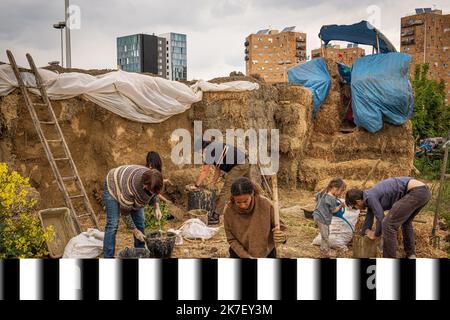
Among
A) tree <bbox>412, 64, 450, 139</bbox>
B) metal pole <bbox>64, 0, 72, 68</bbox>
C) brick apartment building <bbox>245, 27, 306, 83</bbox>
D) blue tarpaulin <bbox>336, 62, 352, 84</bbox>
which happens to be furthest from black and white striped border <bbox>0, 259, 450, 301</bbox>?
tree <bbox>412, 64, 450, 139</bbox>

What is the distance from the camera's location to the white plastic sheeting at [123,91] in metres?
6.20

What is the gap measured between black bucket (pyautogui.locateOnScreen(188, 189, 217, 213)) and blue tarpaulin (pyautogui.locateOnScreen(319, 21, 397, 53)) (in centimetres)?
700

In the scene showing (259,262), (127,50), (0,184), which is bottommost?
(259,262)

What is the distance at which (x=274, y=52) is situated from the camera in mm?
15930

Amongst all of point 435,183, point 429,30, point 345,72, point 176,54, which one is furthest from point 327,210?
point 345,72

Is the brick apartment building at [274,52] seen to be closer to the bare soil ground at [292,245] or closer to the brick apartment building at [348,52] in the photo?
the brick apartment building at [348,52]

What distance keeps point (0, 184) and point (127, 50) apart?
2939 millimetres

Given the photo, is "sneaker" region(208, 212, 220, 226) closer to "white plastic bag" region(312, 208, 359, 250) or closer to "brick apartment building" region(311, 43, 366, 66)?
"white plastic bag" region(312, 208, 359, 250)

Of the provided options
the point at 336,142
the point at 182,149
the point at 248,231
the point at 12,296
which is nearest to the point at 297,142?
the point at 336,142

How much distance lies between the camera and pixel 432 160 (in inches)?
508

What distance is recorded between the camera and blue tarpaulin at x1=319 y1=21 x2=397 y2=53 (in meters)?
11.5
